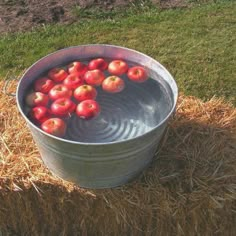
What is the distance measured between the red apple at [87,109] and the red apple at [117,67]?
0.26 metres

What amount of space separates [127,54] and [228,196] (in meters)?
0.91

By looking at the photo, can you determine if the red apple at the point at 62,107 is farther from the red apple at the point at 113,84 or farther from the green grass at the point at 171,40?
the green grass at the point at 171,40

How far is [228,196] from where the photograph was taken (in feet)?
8.18

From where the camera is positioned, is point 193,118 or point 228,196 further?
point 193,118

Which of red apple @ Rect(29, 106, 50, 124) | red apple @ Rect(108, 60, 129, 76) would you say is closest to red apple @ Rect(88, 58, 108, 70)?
red apple @ Rect(108, 60, 129, 76)

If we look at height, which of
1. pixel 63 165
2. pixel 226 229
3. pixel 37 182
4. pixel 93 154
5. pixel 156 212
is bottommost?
pixel 226 229

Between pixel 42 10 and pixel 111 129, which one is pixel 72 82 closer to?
pixel 111 129

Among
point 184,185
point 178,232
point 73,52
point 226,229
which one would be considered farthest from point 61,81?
point 226,229

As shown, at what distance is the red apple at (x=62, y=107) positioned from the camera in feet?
7.64

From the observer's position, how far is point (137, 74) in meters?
2.51

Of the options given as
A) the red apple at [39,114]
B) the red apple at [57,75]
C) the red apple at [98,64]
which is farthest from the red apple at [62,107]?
the red apple at [98,64]

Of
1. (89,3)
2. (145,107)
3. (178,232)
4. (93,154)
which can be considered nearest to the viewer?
(93,154)

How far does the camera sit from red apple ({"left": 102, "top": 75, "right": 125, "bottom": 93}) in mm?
2459

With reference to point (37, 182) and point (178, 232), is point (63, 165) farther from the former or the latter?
point (178, 232)
